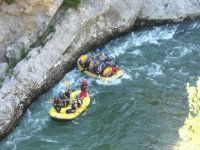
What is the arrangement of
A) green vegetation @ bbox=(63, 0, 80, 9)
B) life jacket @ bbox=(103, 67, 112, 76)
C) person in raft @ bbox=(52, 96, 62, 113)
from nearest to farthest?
1. person in raft @ bbox=(52, 96, 62, 113)
2. life jacket @ bbox=(103, 67, 112, 76)
3. green vegetation @ bbox=(63, 0, 80, 9)

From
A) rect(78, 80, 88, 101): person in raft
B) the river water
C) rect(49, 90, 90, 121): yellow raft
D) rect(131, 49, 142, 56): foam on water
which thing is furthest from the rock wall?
rect(78, 80, 88, 101): person in raft

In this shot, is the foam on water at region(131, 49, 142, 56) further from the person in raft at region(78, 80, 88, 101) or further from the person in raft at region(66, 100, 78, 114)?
the person in raft at region(66, 100, 78, 114)

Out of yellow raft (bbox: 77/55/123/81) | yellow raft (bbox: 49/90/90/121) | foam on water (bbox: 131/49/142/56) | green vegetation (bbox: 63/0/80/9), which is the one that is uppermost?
green vegetation (bbox: 63/0/80/9)

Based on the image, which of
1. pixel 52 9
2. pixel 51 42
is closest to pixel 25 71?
pixel 51 42

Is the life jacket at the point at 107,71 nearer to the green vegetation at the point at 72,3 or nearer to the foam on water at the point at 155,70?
the foam on water at the point at 155,70

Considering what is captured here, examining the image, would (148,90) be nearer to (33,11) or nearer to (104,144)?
(104,144)

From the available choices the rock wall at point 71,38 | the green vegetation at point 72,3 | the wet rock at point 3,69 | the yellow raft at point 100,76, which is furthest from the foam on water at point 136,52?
the wet rock at point 3,69

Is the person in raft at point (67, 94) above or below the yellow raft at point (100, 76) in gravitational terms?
below
